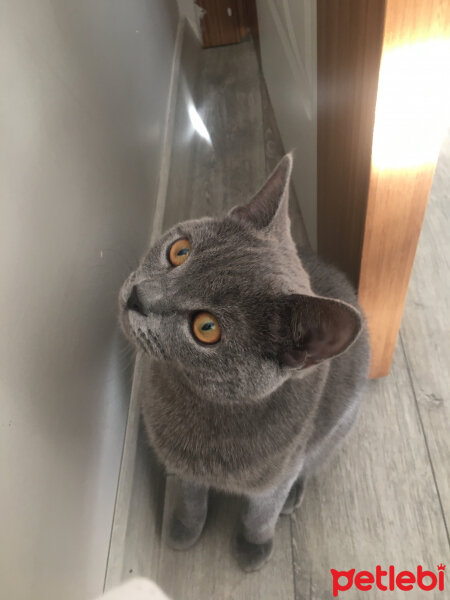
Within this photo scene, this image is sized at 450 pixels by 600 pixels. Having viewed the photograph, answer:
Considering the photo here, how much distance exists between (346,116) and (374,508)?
0.82 metres

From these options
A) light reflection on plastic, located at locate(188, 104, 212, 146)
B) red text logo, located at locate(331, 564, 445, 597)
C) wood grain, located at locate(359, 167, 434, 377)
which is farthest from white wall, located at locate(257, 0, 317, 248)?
red text logo, located at locate(331, 564, 445, 597)

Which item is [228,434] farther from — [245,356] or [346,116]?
[346,116]

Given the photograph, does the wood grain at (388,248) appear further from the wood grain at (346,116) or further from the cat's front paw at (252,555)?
the cat's front paw at (252,555)

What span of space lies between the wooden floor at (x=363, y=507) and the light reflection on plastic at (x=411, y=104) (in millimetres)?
605

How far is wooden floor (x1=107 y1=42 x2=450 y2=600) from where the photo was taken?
3.04 ft

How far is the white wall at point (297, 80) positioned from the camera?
1.13 m

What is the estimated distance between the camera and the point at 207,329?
625 millimetres

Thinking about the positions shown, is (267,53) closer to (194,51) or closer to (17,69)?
(194,51)

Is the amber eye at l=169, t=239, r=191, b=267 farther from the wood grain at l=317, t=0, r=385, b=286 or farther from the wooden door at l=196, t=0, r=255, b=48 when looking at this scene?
the wooden door at l=196, t=0, r=255, b=48

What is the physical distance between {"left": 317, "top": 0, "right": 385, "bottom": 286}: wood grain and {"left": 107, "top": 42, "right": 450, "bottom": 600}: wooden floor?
34cm

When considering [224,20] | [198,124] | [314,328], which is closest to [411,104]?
[314,328]

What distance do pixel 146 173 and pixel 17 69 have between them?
0.68 meters

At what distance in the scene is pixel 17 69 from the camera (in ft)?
2.14

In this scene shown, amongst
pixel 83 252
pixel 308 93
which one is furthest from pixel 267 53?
pixel 83 252
